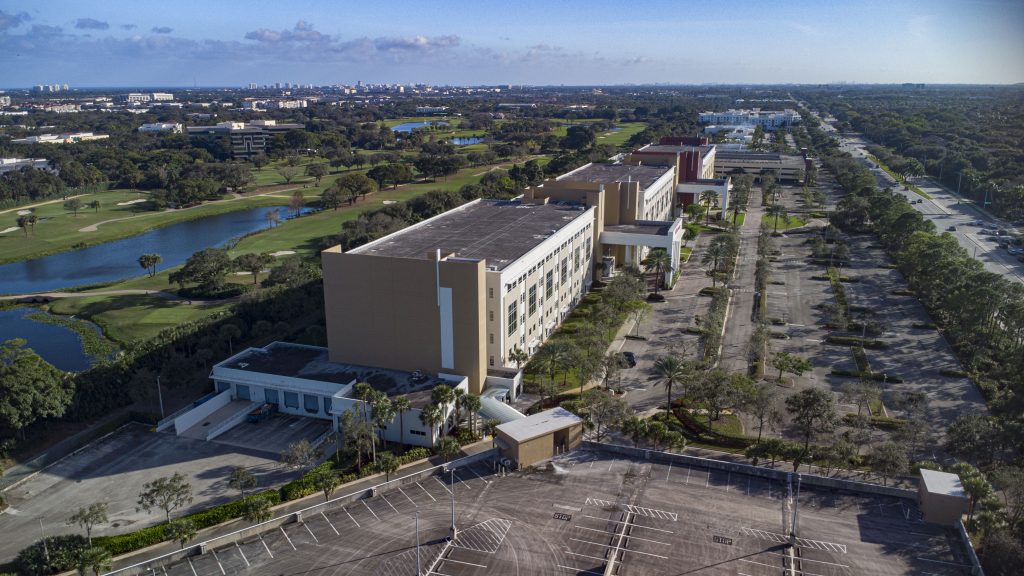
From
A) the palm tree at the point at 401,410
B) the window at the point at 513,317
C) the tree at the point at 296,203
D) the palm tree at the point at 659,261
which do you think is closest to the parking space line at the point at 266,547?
the palm tree at the point at 401,410

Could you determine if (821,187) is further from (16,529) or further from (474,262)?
(16,529)

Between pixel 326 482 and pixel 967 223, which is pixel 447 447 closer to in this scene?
pixel 326 482

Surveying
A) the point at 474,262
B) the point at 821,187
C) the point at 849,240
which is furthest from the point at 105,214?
the point at 821,187

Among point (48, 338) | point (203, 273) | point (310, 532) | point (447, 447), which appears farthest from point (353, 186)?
point (310, 532)

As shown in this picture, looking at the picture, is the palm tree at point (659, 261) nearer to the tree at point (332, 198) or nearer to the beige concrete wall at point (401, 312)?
the beige concrete wall at point (401, 312)

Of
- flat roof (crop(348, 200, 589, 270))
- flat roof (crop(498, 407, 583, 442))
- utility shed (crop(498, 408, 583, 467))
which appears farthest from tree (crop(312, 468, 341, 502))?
flat roof (crop(348, 200, 589, 270))
